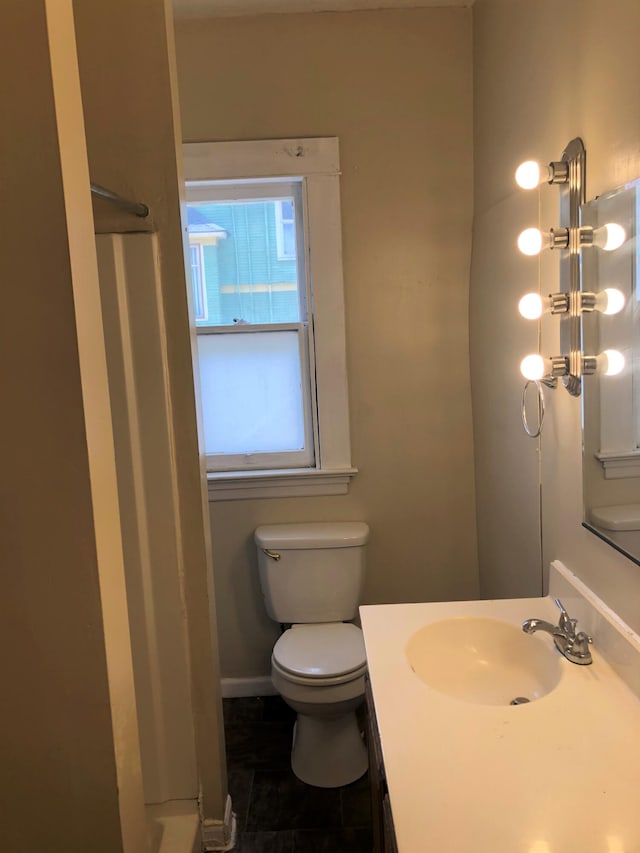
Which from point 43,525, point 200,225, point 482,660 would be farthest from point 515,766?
point 200,225

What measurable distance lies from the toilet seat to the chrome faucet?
74cm

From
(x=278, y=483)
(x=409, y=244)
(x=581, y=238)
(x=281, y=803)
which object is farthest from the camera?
(x=278, y=483)

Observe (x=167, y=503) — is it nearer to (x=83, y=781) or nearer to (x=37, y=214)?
(x=83, y=781)

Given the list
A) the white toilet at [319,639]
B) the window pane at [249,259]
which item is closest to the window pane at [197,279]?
the window pane at [249,259]

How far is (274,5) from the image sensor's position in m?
2.23

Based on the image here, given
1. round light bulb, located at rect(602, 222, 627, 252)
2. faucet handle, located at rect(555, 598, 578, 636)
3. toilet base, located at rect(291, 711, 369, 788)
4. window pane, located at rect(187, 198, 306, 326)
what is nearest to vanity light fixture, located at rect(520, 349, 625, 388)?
round light bulb, located at rect(602, 222, 627, 252)

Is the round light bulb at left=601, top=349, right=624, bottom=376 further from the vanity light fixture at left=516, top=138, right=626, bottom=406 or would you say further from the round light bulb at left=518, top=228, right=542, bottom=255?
the round light bulb at left=518, top=228, right=542, bottom=255

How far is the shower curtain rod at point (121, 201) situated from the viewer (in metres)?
1.37

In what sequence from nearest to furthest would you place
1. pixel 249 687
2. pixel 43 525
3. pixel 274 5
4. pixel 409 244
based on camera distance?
pixel 43 525 → pixel 274 5 → pixel 409 244 → pixel 249 687

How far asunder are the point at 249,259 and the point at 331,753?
1752 mm

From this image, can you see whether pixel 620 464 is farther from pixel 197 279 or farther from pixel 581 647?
pixel 197 279

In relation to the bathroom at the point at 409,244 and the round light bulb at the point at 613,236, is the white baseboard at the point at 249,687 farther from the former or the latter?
the round light bulb at the point at 613,236

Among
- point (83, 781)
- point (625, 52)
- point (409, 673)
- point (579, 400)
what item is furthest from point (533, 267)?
point (83, 781)

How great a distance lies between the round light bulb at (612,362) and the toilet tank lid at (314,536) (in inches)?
48.6
